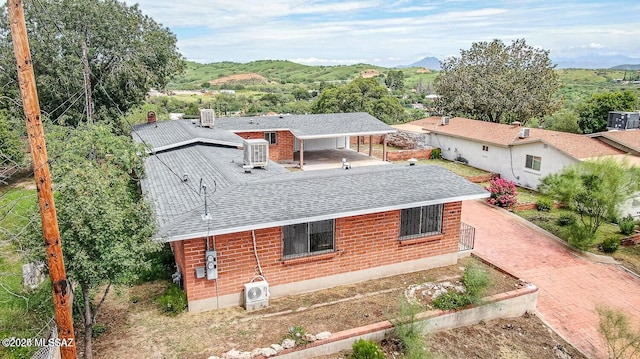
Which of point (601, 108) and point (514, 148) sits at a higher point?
point (601, 108)

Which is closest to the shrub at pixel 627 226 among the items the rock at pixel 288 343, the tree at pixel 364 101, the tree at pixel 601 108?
the rock at pixel 288 343

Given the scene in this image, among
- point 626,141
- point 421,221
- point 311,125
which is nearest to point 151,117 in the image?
point 311,125

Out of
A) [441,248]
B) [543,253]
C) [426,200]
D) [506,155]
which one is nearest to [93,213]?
[426,200]

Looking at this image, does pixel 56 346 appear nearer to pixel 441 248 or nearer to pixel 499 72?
pixel 441 248

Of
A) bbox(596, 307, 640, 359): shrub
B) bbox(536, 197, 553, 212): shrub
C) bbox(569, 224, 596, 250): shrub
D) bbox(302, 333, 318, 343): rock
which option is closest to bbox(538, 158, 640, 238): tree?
bbox(569, 224, 596, 250): shrub

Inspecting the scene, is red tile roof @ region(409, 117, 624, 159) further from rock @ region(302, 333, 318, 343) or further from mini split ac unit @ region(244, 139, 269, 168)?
rock @ region(302, 333, 318, 343)

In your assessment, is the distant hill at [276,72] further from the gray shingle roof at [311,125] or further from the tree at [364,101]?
the gray shingle roof at [311,125]

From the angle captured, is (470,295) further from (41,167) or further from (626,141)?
(626,141)
